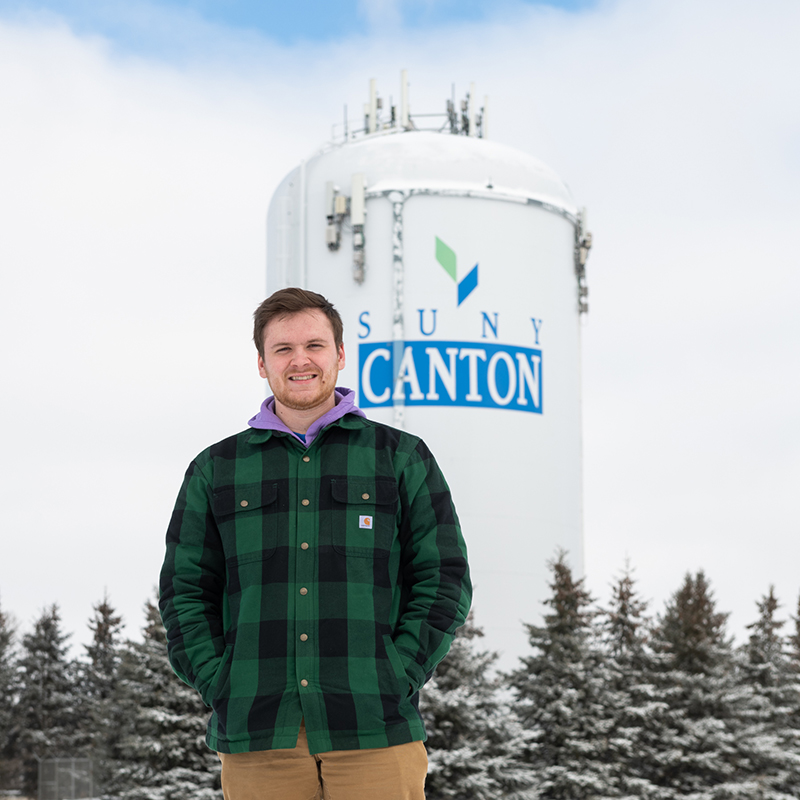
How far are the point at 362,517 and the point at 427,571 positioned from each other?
0.25 m

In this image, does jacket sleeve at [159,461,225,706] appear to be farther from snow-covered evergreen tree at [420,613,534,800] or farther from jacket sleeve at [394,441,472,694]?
snow-covered evergreen tree at [420,613,534,800]

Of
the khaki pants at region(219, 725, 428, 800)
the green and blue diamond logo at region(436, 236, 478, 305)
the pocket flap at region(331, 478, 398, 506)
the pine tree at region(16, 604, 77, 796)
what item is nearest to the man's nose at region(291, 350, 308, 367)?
the pocket flap at region(331, 478, 398, 506)

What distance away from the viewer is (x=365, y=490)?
3791 mm

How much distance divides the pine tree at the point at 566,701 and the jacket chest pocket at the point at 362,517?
17543 millimetres

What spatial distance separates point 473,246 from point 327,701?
2030cm

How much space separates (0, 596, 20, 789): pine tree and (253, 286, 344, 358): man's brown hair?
2659 cm

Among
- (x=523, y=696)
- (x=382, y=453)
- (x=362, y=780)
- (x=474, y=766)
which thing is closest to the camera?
(x=362, y=780)

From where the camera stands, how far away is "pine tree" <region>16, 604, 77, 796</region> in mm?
31141

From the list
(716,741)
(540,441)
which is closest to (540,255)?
(540,441)

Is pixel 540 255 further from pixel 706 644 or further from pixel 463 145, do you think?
pixel 706 644

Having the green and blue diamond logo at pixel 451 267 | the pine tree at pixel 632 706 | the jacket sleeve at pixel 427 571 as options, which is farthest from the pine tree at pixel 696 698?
the jacket sleeve at pixel 427 571

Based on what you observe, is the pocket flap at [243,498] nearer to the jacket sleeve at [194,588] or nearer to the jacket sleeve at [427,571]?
the jacket sleeve at [194,588]

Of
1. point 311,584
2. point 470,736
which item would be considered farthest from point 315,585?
point 470,736

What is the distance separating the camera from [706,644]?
23.1 meters
